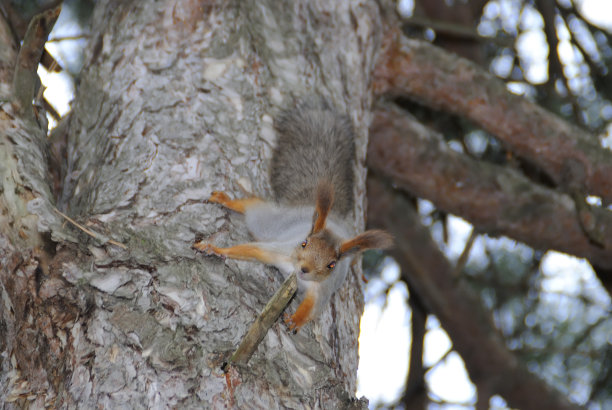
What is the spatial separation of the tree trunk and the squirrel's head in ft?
0.28

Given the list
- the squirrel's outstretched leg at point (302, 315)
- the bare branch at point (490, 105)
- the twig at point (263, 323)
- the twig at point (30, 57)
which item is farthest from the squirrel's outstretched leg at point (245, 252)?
the bare branch at point (490, 105)

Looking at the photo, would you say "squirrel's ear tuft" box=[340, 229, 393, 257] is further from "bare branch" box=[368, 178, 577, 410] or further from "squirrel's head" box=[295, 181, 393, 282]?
"bare branch" box=[368, 178, 577, 410]

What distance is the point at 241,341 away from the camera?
1.03 metres

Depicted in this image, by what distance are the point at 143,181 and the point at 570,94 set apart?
1.94 m

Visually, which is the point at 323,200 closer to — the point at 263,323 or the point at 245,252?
the point at 245,252

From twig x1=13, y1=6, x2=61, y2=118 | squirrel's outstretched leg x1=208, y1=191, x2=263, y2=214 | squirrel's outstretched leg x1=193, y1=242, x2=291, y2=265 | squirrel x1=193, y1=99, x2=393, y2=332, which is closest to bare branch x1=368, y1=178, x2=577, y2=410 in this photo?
squirrel x1=193, y1=99, x2=393, y2=332

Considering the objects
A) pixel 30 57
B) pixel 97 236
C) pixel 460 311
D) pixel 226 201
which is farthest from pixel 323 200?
pixel 460 311

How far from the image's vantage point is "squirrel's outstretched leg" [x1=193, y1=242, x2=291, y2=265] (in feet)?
4.02

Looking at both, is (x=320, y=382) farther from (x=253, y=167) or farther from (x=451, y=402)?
(x=451, y=402)

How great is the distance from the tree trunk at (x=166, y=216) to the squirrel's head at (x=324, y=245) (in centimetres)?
9

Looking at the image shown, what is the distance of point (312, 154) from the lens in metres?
1.81

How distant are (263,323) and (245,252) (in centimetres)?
33

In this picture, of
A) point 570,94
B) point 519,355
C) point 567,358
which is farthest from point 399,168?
point 567,358

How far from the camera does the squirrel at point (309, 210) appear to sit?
1445 millimetres
